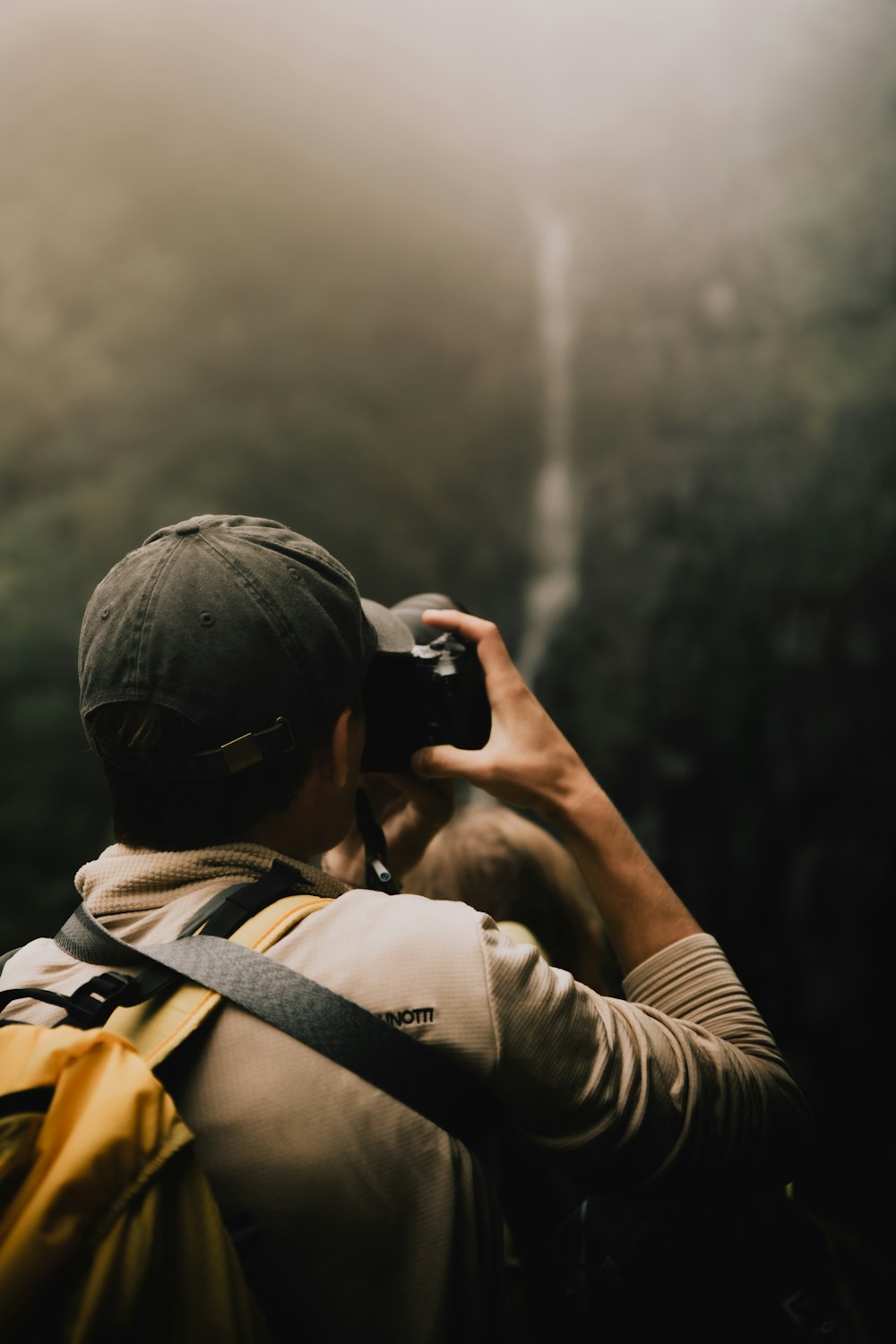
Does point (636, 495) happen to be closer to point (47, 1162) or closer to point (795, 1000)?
point (795, 1000)

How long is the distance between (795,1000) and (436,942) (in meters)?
2.76

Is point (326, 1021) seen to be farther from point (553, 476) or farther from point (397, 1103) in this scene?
point (553, 476)

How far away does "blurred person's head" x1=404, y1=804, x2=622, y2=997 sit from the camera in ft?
4.84

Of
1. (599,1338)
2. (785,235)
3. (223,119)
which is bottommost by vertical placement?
(599,1338)

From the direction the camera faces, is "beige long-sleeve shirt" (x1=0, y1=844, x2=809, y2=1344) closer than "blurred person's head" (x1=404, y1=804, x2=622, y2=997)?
Yes

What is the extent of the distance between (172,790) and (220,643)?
132mm

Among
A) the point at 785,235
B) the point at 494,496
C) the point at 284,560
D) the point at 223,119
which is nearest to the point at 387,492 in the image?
the point at 494,496

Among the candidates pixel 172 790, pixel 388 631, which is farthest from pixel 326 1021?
pixel 388 631

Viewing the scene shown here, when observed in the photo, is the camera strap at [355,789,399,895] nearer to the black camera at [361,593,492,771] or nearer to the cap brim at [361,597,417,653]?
the black camera at [361,593,492,771]

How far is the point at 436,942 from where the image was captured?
614mm

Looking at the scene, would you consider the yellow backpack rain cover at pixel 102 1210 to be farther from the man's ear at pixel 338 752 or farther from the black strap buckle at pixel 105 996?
the man's ear at pixel 338 752

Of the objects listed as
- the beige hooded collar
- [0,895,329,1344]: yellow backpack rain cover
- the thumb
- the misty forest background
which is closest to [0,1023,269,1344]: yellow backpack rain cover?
[0,895,329,1344]: yellow backpack rain cover

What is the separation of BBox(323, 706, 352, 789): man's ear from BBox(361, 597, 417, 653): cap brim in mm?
139

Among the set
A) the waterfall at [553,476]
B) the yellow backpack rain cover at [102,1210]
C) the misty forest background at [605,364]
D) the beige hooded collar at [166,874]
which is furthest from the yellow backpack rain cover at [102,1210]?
the waterfall at [553,476]
